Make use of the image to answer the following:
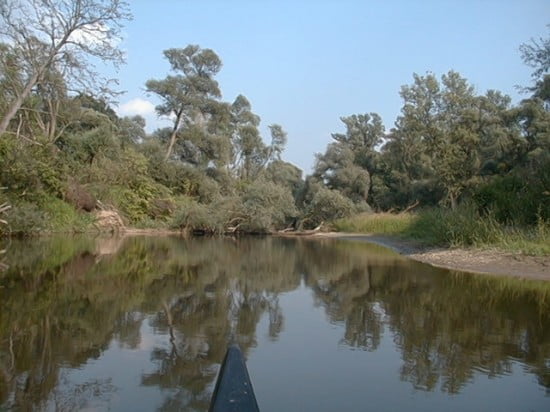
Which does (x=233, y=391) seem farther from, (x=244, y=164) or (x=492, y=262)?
(x=244, y=164)

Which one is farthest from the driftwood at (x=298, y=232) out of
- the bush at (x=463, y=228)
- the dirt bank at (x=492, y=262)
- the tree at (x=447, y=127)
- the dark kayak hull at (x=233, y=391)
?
the dark kayak hull at (x=233, y=391)

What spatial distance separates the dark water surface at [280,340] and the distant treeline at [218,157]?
7.86 meters

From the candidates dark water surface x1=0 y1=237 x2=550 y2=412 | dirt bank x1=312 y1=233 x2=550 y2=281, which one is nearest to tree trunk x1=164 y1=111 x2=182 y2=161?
dirt bank x1=312 y1=233 x2=550 y2=281

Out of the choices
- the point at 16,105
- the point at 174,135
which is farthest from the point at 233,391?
the point at 174,135

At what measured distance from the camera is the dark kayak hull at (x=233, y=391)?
2.32 m

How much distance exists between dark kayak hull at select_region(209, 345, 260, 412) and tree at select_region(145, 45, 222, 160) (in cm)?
3903

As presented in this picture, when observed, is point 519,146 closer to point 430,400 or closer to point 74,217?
point 74,217

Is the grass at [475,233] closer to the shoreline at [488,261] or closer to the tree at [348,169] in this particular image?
the shoreline at [488,261]

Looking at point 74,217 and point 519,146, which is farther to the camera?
point 519,146

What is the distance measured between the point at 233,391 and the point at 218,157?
131 ft

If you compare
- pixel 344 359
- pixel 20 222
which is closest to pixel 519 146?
pixel 20 222

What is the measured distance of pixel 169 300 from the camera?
30.8 feet

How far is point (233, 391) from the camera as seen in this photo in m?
2.42

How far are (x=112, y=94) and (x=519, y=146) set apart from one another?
1092 inches
